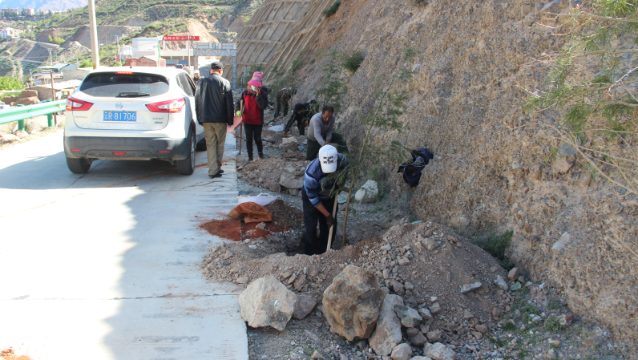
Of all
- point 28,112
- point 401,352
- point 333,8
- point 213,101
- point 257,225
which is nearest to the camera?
point 401,352

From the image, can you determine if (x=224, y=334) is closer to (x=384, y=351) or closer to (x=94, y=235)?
(x=384, y=351)

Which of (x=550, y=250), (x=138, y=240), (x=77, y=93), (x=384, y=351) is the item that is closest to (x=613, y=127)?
(x=550, y=250)

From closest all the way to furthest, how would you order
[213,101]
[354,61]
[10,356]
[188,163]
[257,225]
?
[10,356] < [257,225] < [213,101] < [188,163] < [354,61]

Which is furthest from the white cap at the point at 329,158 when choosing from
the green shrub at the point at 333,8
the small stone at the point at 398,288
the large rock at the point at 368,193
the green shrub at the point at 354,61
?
the green shrub at the point at 333,8

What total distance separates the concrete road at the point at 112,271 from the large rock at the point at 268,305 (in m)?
0.14

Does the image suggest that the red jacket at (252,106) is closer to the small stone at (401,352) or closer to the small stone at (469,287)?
the small stone at (469,287)

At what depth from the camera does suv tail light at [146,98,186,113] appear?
6.54m

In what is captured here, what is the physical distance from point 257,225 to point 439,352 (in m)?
2.99

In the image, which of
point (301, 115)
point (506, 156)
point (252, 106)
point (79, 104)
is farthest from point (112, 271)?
point (301, 115)

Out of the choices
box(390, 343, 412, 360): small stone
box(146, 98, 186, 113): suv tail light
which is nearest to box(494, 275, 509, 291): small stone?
box(390, 343, 412, 360): small stone

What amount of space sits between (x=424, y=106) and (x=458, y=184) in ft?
6.42

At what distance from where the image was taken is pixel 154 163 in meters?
8.42

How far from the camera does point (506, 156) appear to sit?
490 centimetres

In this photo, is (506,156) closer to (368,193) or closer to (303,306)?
(368,193)
